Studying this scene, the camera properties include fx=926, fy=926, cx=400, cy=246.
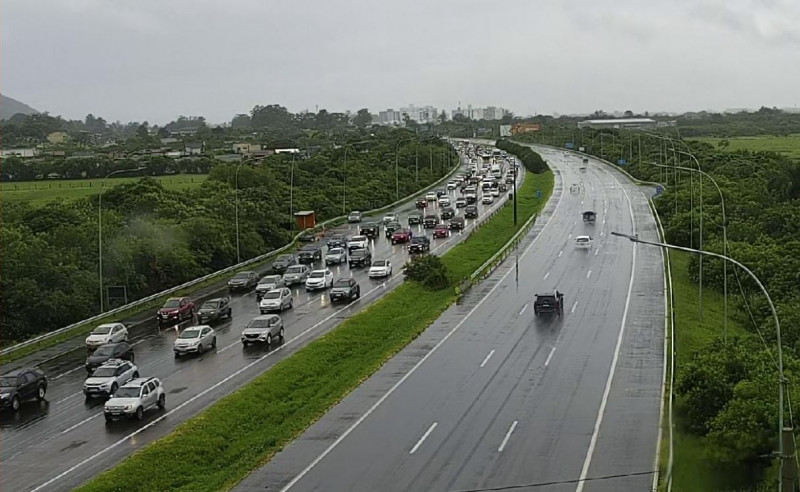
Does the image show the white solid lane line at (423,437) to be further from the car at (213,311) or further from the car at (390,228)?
the car at (390,228)

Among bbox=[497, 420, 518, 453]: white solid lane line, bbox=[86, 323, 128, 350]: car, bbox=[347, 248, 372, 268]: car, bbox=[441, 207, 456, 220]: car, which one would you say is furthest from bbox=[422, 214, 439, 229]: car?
bbox=[497, 420, 518, 453]: white solid lane line

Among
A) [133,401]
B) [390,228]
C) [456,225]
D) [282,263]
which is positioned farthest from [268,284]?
[456,225]

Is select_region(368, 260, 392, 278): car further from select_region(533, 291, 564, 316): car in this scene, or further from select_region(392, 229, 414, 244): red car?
select_region(533, 291, 564, 316): car

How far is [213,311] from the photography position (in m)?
50.1

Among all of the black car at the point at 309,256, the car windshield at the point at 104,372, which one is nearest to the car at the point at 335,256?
the black car at the point at 309,256

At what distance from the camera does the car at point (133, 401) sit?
1267 inches

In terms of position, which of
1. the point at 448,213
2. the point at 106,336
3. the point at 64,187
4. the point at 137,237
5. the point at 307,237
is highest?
the point at 64,187

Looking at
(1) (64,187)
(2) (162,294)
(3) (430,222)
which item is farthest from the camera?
(1) (64,187)

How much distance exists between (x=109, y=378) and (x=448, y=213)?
213ft

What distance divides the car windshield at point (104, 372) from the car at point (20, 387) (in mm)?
2105

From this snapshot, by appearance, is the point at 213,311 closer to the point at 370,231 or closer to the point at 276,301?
the point at 276,301

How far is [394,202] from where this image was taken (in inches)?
4542

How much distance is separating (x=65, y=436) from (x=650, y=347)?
79.6 feet

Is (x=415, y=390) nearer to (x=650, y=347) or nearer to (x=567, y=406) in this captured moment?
(x=567, y=406)
